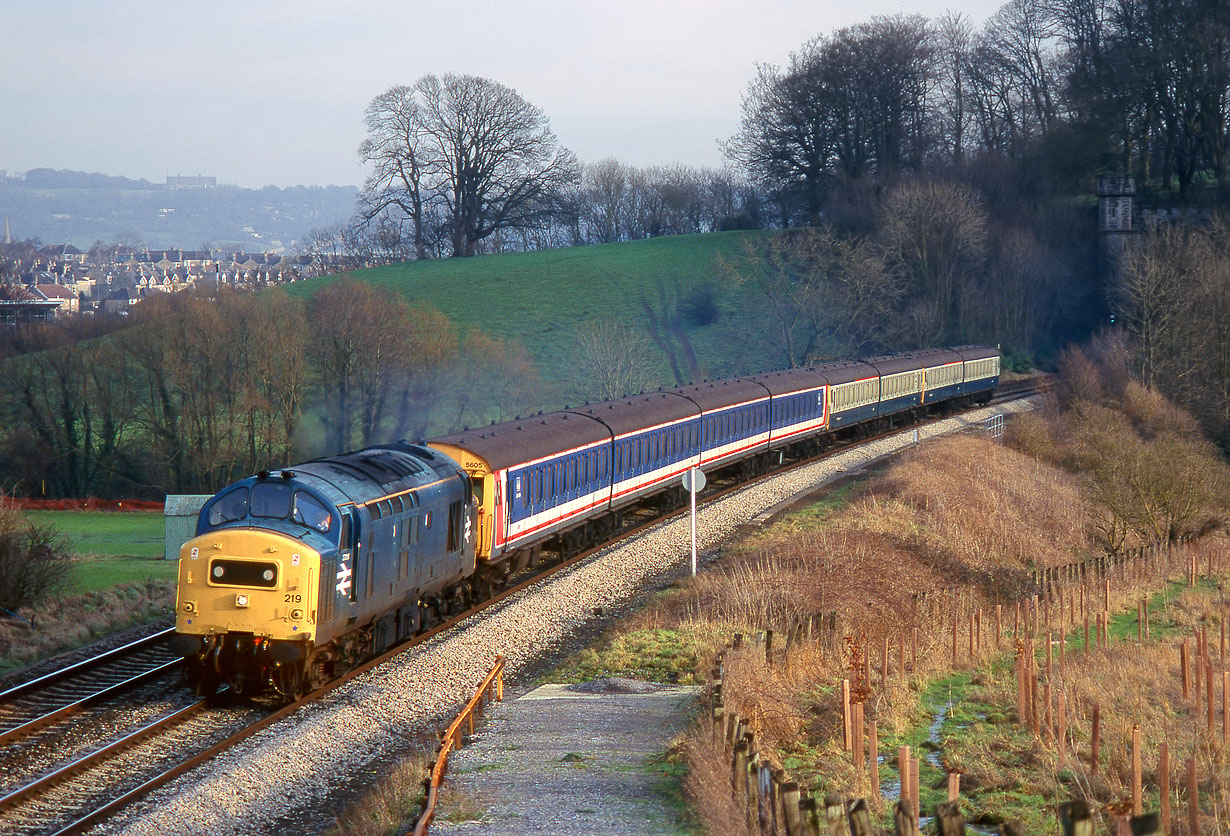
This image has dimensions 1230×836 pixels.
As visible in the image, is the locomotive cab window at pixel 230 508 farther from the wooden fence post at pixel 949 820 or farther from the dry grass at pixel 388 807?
the wooden fence post at pixel 949 820

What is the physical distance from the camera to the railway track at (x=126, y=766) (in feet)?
39.1

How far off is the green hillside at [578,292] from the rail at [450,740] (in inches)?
1826

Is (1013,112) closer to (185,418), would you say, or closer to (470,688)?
(185,418)

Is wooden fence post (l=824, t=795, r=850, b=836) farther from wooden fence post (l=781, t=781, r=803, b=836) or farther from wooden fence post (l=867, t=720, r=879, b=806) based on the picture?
wooden fence post (l=867, t=720, r=879, b=806)

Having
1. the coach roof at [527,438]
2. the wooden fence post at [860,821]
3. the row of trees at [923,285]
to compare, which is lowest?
the wooden fence post at [860,821]

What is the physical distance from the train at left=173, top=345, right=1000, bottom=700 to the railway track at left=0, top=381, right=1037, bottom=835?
573mm

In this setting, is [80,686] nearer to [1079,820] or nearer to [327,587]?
[327,587]

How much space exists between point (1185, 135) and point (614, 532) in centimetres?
6617

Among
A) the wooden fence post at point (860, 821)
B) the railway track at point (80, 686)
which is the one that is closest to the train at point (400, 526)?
the railway track at point (80, 686)

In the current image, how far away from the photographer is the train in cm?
1523

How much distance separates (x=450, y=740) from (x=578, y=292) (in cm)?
7246

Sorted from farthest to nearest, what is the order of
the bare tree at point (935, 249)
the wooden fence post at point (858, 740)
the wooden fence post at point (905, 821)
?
the bare tree at point (935, 249) → the wooden fence post at point (858, 740) → the wooden fence post at point (905, 821)

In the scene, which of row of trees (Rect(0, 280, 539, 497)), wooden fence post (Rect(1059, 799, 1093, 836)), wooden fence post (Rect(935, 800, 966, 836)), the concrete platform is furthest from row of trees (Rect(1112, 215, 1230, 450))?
wooden fence post (Rect(1059, 799, 1093, 836))

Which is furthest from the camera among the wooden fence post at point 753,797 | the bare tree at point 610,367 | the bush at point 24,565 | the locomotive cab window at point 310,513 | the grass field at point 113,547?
the bare tree at point 610,367
